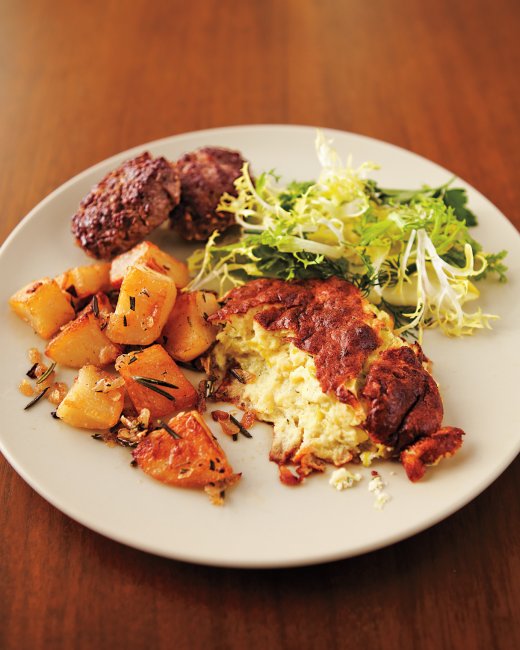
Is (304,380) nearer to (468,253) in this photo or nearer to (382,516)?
(382,516)

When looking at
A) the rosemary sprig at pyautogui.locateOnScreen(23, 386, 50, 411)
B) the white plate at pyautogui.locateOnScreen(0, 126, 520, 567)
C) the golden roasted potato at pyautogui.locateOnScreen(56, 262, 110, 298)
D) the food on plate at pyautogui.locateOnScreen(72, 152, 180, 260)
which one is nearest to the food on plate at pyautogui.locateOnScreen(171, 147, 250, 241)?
the food on plate at pyautogui.locateOnScreen(72, 152, 180, 260)

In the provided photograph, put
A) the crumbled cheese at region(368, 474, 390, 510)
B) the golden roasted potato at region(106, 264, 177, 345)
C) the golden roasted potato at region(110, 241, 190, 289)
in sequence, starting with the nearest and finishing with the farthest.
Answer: the crumbled cheese at region(368, 474, 390, 510) → the golden roasted potato at region(106, 264, 177, 345) → the golden roasted potato at region(110, 241, 190, 289)

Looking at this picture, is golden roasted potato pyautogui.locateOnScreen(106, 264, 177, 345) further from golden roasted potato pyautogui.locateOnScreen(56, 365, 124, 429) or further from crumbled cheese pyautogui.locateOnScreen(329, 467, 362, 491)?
crumbled cheese pyautogui.locateOnScreen(329, 467, 362, 491)

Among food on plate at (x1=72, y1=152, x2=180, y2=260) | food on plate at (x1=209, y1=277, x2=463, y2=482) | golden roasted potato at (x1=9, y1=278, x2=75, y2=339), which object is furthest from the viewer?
food on plate at (x1=72, y1=152, x2=180, y2=260)

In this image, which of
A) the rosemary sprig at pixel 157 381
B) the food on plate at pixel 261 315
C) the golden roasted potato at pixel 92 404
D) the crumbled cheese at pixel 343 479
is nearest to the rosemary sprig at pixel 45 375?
the food on plate at pixel 261 315

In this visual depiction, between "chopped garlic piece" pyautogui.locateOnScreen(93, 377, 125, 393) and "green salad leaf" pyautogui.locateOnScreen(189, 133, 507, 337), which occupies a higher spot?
"green salad leaf" pyautogui.locateOnScreen(189, 133, 507, 337)

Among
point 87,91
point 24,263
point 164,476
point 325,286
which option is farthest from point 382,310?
point 87,91

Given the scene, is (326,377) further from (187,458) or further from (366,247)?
(366,247)

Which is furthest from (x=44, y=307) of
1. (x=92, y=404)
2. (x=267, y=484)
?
(x=267, y=484)

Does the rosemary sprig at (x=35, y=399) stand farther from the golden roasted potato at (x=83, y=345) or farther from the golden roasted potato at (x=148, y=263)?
the golden roasted potato at (x=148, y=263)
